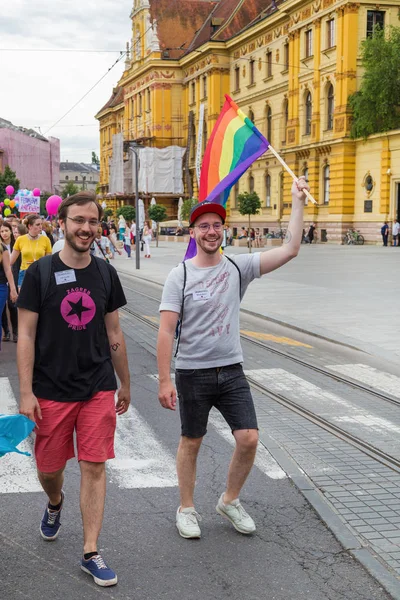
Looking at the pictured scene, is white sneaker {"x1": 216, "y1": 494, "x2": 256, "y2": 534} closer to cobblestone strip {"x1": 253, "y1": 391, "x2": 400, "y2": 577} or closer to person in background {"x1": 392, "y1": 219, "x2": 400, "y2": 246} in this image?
cobblestone strip {"x1": 253, "y1": 391, "x2": 400, "y2": 577}

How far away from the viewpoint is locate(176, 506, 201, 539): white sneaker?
4391 mm

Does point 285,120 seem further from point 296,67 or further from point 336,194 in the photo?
point 336,194

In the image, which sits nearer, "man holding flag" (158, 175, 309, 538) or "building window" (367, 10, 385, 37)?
"man holding flag" (158, 175, 309, 538)

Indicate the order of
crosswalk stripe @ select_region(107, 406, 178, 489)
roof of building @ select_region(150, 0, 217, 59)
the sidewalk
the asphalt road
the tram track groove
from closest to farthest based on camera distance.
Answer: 1. the asphalt road
2. crosswalk stripe @ select_region(107, 406, 178, 489)
3. the tram track groove
4. the sidewalk
5. roof of building @ select_region(150, 0, 217, 59)

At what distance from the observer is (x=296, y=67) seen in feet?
164

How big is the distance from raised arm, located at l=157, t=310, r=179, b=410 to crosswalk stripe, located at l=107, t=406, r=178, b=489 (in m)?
1.11

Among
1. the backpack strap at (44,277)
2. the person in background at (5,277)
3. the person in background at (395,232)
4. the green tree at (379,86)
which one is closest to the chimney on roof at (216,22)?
the green tree at (379,86)

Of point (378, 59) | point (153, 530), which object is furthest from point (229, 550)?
point (378, 59)

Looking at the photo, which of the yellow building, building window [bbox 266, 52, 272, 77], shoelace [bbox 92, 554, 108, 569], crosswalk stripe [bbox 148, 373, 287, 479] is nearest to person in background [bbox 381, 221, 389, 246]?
the yellow building

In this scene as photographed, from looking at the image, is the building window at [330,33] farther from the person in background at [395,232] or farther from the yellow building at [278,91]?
the person in background at [395,232]

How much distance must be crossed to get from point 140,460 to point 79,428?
6.26ft

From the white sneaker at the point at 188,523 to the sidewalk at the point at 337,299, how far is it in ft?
19.4

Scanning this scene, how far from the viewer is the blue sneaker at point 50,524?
4297mm

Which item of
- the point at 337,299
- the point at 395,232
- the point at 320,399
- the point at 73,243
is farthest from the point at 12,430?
the point at 395,232
